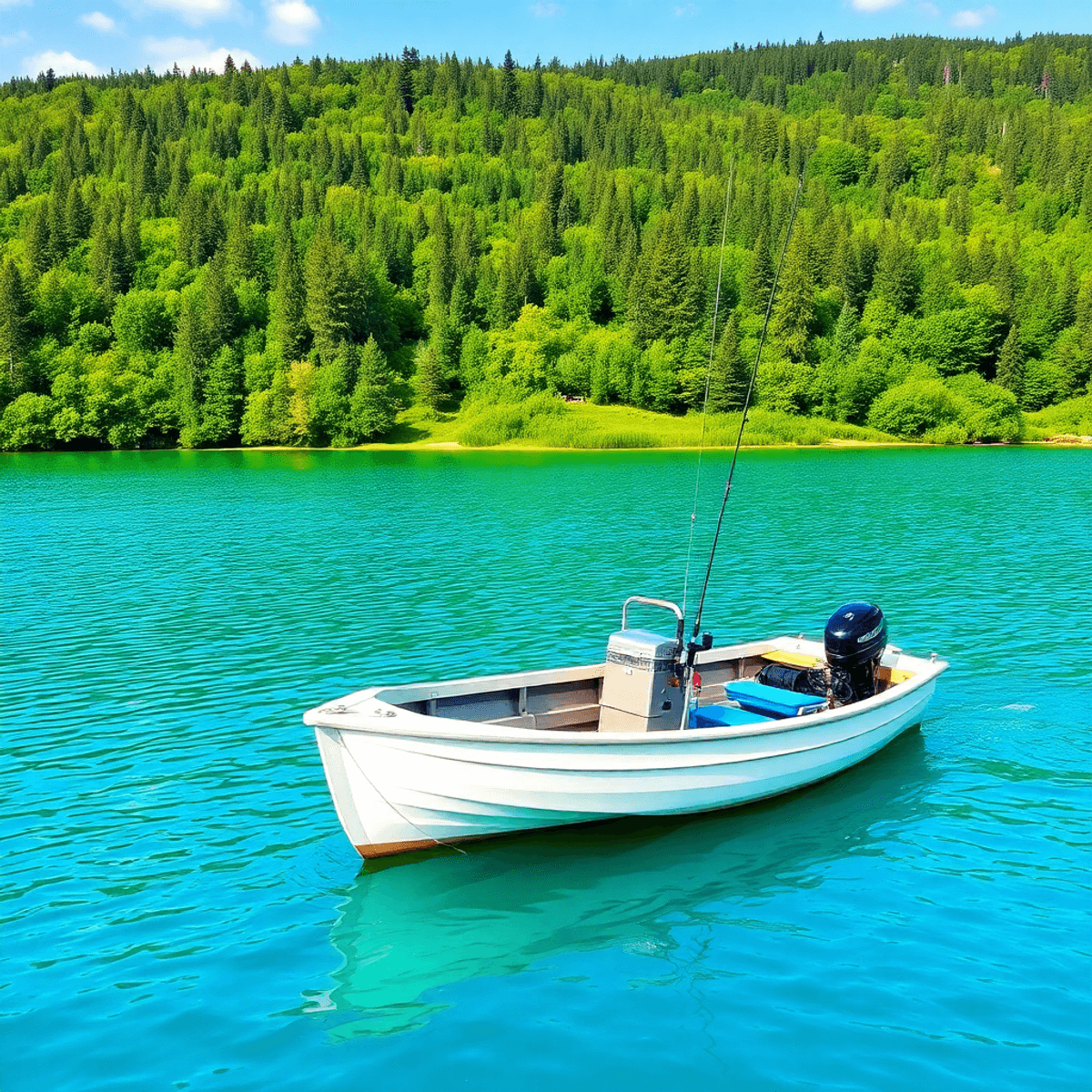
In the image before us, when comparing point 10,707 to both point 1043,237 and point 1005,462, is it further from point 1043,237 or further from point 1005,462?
point 1043,237

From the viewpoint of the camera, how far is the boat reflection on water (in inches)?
365

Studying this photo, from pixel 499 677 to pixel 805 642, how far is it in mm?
5896

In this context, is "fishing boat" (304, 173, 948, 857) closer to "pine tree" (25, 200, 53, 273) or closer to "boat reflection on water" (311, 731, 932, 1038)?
"boat reflection on water" (311, 731, 932, 1038)

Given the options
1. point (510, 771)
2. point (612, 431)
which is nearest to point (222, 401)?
point (612, 431)

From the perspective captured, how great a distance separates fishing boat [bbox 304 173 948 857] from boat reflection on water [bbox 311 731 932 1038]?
32 centimetres

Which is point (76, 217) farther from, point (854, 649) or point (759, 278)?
point (854, 649)

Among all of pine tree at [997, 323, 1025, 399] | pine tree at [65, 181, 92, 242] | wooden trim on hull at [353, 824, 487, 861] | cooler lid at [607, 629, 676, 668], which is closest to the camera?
wooden trim on hull at [353, 824, 487, 861]

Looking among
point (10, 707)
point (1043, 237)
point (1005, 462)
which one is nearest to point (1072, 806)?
point (10, 707)

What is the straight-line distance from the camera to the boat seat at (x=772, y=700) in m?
13.9

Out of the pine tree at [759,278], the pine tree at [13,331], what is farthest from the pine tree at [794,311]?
the pine tree at [13,331]

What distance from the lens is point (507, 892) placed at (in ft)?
35.4

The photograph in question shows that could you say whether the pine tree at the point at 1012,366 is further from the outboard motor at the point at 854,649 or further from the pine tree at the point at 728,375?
the outboard motor at the point at 854,649

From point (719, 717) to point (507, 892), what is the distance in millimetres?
4139

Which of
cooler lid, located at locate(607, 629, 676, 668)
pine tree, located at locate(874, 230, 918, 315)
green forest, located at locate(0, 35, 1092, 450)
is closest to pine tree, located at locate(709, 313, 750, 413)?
green forest, located at locate(0, 35, 1092, 450)
